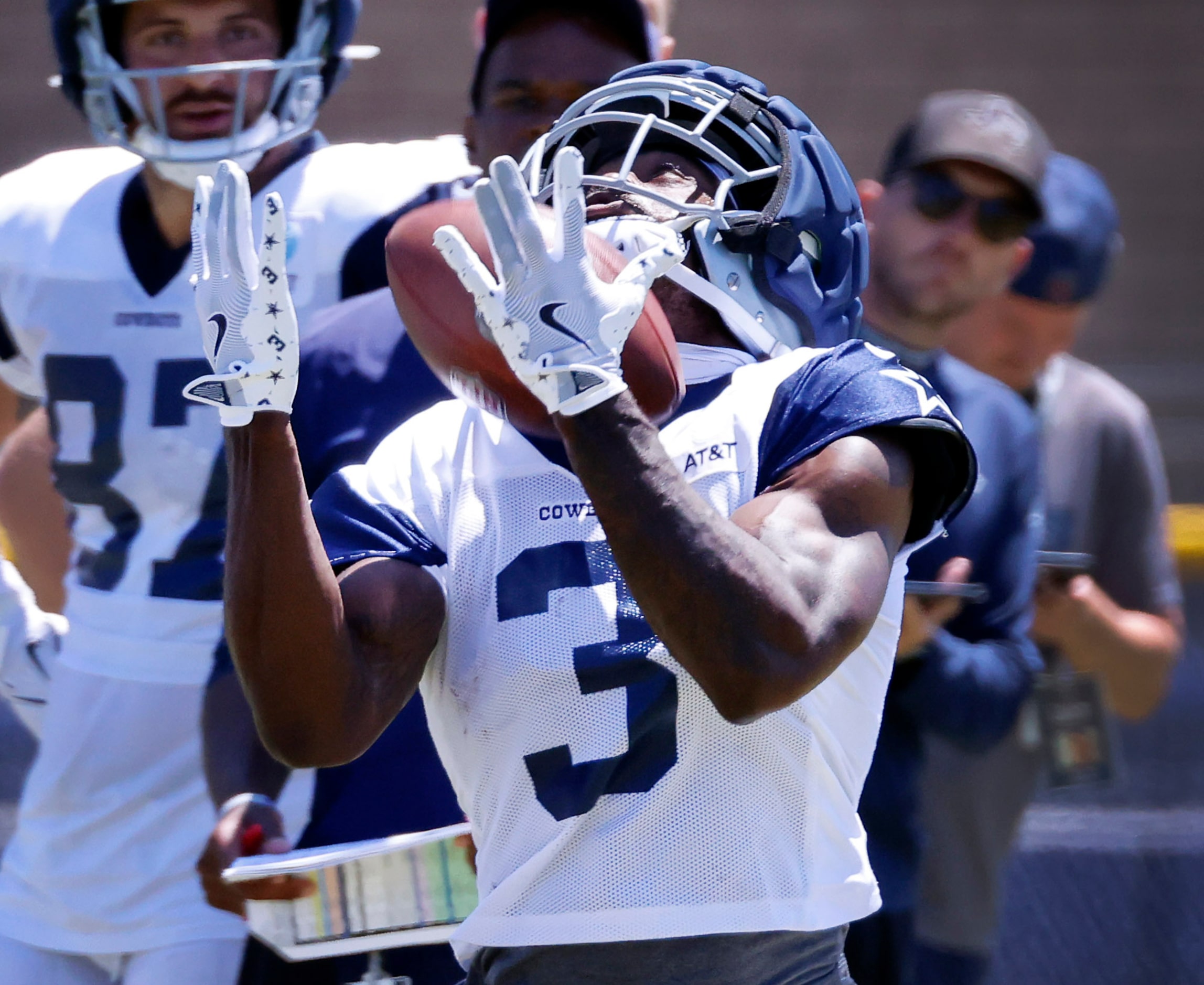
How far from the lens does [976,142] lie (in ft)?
10.6

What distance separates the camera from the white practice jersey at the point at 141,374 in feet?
8.88

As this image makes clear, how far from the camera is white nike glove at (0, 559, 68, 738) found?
2900 mm

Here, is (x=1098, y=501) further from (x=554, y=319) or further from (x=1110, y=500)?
(x=554, y=319)

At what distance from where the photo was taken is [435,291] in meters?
1.62

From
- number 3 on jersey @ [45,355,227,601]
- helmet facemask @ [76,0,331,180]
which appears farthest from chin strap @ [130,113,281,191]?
number 3 on jersey @ [45,355,227,601]

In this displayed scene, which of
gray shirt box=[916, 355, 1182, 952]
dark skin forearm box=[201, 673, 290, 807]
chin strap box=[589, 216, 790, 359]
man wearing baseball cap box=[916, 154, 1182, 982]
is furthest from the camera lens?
gray shirt box=[916, 355, 1182, 952]

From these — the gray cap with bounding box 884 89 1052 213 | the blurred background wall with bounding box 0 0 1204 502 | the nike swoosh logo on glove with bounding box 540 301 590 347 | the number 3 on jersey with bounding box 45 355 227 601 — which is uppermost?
the nike swoosh logo on glove with bounding box 540 301 590 347

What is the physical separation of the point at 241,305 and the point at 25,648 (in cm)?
158

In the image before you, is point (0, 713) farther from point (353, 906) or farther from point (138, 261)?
point (353, 906)

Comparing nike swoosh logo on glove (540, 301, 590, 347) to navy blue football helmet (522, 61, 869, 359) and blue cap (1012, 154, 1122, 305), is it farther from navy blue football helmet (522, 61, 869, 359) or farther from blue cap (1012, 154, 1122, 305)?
blue cap (1012, 154, 1122, 305)

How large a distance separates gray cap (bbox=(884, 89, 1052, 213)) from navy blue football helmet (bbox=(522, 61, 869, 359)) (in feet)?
4.58

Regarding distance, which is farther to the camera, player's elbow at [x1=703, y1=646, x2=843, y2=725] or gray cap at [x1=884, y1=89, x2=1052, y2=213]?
gray cap at [x1=884, y1=89, x2=1052, y2=213]

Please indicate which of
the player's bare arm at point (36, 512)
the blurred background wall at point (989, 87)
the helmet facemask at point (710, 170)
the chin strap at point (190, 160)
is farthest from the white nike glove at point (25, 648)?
the blurred background wall at point (989, 87)

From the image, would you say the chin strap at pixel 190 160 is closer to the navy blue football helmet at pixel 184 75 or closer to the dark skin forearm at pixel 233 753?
the navy blue football helmet at pixel 184 75
